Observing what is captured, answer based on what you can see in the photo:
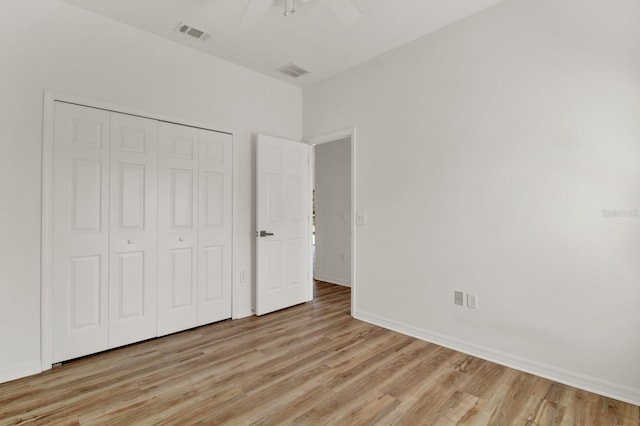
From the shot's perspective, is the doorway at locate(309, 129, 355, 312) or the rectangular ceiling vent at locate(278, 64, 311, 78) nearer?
the rectangular ceiling vent at locate(278, 64, 311, 78)

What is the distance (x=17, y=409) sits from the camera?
1.94 m

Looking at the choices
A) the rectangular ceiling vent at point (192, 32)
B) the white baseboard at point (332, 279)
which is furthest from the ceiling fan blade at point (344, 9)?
the white baseboard at point (332, 279)

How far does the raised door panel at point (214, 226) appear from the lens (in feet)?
11.0

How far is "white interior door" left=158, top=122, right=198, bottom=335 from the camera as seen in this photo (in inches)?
121

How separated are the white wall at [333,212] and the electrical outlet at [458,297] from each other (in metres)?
2.50

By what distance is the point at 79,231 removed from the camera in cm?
261

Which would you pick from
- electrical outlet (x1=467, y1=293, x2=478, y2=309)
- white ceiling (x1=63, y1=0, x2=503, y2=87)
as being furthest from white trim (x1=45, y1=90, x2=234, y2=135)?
electrical outlet (x1=467, y1=293, x2=478, y2=309)

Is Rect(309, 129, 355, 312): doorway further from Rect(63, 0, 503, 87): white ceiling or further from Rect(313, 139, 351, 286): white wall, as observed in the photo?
Rect(63, 0, 503, 87): white ceiling

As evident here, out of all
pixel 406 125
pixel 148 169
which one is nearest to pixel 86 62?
pixel 148 169

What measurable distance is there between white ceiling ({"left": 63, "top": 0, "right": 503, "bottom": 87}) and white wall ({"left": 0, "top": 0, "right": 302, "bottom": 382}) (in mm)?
200

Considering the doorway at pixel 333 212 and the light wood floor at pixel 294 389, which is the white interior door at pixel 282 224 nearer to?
the light wood floor at pixel 294 389

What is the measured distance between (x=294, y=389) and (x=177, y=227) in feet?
6.31

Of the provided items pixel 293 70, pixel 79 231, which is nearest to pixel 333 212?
pixel 293 70

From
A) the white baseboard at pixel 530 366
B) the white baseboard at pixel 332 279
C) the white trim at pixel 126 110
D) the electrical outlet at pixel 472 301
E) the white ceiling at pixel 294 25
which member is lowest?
the white baseboard at pixel 530 366
